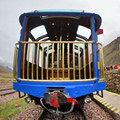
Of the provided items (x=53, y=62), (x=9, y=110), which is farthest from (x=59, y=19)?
(x=9, y=110)

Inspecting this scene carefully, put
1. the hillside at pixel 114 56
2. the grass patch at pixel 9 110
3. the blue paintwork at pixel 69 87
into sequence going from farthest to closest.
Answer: the hillside at pixel 114 56 → the grass patch at pixel 9 110 → the blue paintwork at pixel 69 87

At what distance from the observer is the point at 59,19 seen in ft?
11.1

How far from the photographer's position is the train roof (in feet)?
7.98

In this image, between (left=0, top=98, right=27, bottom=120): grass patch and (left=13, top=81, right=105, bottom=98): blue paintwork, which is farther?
(left=0, top=98, right=27, bottom=120): grass patch

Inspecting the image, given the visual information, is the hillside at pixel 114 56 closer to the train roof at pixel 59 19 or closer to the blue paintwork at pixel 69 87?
the train roof at pixel 59 19

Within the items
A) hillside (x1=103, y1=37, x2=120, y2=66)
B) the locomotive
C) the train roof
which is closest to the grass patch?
the locomotive

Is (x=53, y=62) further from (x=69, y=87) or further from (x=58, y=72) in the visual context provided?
(x=69, y=87)

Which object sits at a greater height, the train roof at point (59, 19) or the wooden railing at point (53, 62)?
the train roof at point (59, 19)

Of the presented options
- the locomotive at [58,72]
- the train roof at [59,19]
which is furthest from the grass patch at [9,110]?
the train roof at [59,19]

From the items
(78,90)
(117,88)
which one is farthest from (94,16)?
(117,88)

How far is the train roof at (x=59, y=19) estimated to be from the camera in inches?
95.8

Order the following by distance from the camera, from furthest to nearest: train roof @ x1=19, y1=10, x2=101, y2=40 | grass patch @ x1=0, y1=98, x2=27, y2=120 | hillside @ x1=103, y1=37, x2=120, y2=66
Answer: hillside @ x1=103, y1=37, x2=120, y2=66
grass patch @ x1=0, y1=98, x2=27, y2=120
train roof @ x1=19, y1=10, x2=101, y2=40

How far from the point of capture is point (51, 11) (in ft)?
7.95

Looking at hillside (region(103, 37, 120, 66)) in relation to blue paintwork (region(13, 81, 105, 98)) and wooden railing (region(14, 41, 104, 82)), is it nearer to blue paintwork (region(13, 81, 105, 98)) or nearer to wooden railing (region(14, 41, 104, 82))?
wooden railing (region(14, 41, 104, 82))
